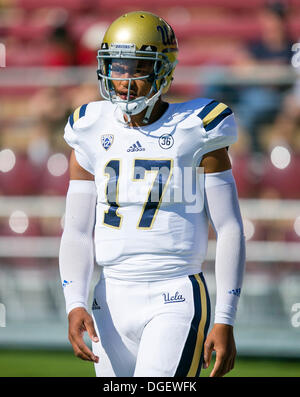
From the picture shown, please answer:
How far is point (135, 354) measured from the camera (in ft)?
8.38

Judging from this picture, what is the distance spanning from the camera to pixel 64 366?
536 cm

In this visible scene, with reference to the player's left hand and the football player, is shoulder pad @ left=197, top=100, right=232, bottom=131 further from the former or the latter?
the player's left hand

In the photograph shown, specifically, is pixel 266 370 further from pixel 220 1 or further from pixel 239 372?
pixel 220 1

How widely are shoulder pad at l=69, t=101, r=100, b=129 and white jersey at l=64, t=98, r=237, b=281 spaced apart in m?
0.06

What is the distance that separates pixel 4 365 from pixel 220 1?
4.47m

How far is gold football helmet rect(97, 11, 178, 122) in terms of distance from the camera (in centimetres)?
262

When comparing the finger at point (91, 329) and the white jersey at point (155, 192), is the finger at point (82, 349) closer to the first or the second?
the finger at point (91, 329)

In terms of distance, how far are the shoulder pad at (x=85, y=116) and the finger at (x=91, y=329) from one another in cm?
62

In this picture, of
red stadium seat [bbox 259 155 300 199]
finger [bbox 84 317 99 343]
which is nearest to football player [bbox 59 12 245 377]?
finger [bbox 84 317 99 343]

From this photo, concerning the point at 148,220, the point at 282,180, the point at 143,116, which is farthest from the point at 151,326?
the point at 282,180

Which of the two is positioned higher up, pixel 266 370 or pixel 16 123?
pixel 16 123

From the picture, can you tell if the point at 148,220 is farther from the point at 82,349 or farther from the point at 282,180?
the point at 282,180

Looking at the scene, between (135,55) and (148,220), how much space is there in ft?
1.71
